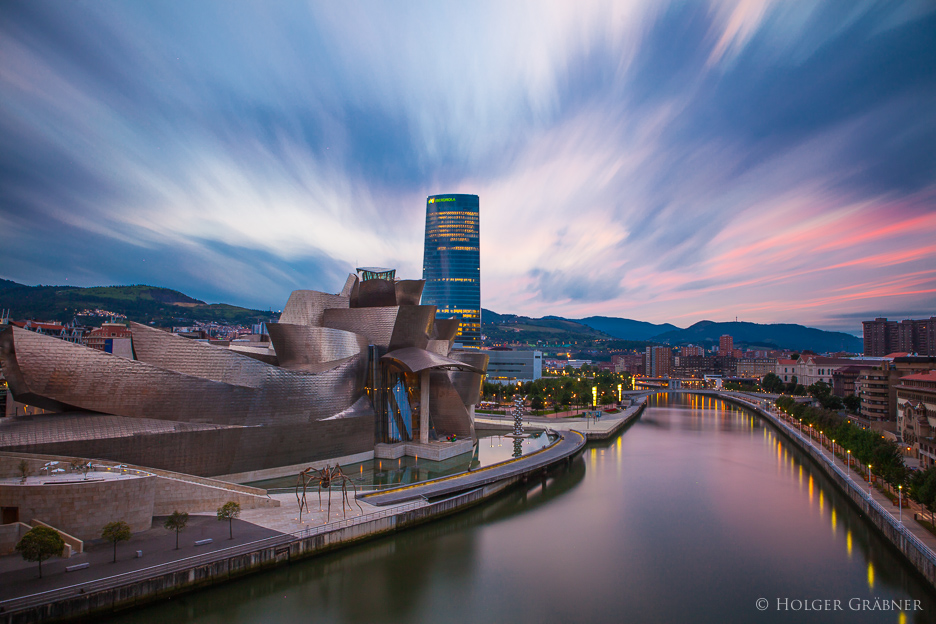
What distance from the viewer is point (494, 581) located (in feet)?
55.4

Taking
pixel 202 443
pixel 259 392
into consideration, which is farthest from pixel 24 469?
pixel 259 392

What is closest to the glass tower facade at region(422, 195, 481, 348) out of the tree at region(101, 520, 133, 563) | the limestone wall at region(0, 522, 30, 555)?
the tree at region(101, 520, 133, 563)

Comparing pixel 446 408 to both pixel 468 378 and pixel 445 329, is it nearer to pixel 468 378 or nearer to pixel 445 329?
pixel 468 378

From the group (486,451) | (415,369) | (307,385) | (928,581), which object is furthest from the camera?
(486,451)

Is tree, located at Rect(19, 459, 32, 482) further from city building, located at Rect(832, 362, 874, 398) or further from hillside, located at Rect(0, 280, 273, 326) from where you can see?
hillside, located at Rect(0, 280, 273, 326)

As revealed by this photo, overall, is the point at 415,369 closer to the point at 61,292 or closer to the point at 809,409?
the point at 809,409

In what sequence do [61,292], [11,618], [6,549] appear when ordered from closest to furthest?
[11,618] < [6,549] < [61,292]

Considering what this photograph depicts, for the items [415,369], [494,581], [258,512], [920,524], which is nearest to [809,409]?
[920,524]

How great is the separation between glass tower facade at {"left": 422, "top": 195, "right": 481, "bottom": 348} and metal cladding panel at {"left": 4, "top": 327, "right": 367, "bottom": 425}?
90.4 m

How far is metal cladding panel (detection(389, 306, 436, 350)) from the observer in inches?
1344

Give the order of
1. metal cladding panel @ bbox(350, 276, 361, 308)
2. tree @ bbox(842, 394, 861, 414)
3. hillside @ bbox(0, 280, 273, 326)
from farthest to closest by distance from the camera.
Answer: hillside @ bbox(0, 280, 273, 326) < tree @ bbox(842, 394, 861, 414) < metal cladding panel @ bbox(350, 276, 361, 308)

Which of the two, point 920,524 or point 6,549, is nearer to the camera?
point 6,549

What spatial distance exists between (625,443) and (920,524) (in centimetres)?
2693

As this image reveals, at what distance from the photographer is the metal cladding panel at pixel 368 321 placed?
1342 inches
